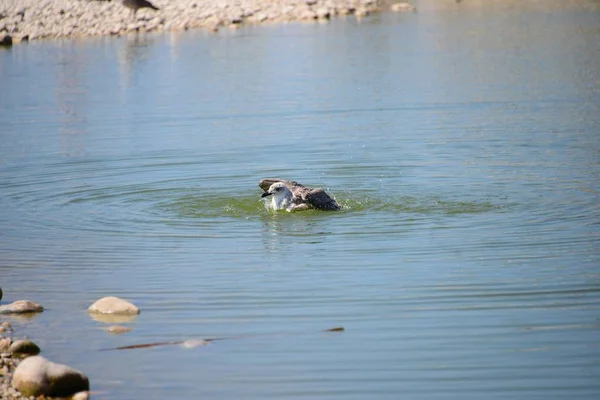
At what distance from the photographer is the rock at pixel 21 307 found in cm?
1116

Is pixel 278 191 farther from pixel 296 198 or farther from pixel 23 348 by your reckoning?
pixel 23 348

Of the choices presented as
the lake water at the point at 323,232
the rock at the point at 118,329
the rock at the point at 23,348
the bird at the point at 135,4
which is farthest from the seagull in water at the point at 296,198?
the bird at the point at 135,4

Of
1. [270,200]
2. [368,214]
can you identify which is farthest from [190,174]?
[368,214]

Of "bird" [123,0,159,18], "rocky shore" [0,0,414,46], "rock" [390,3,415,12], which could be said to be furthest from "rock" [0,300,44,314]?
"rock" [390,3,415,12]

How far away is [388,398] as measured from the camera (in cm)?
859

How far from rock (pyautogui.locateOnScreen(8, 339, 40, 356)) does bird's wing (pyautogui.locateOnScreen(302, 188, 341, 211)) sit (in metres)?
6.35

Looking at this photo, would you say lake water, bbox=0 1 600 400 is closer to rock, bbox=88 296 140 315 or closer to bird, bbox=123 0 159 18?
rock, bbox=88 296 140 315

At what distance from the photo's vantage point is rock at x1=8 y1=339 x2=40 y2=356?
9.78m

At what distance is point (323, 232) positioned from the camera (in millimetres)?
14594

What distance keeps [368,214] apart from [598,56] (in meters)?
21.5

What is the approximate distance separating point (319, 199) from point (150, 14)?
47337 millimetres

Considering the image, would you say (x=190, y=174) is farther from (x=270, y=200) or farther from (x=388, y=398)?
(x=388, y=398)

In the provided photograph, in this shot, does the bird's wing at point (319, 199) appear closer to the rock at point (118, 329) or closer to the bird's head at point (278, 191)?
the bird's head at point (278, 191)

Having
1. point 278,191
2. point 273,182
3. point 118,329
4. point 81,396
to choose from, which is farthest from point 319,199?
point 81,396
